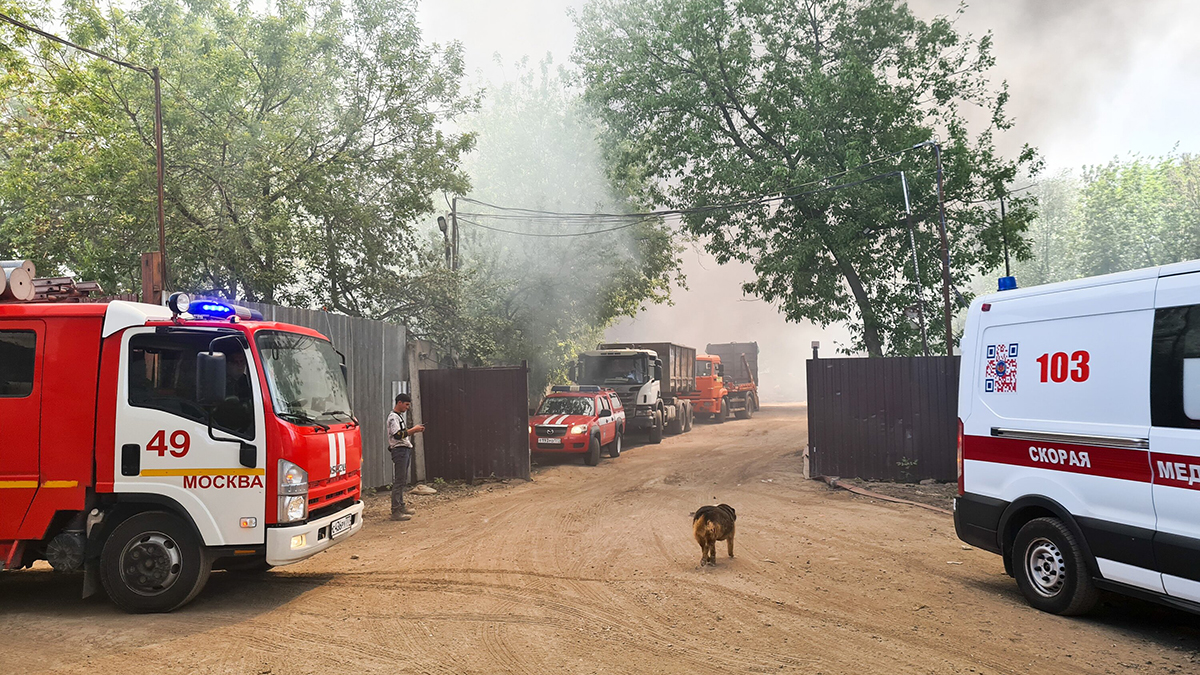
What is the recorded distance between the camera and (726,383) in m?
31.3

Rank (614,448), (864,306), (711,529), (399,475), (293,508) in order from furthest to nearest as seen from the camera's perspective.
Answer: (614,448), (864,306), (399,475), (711,529), (293,508)

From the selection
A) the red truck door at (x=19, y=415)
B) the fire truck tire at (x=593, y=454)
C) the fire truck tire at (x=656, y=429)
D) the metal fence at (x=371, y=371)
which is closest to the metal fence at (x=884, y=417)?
the fire truck tire at (x=593, y=454)

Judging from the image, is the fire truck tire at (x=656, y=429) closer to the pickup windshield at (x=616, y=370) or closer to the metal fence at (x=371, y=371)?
the pickup windshield at (x=616, y=370)

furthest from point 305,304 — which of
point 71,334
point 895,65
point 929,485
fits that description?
point 895,65

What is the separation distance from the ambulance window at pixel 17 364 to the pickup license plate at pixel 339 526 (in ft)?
8.69

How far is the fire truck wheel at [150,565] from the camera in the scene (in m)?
5.89

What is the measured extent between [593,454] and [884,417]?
6673mm

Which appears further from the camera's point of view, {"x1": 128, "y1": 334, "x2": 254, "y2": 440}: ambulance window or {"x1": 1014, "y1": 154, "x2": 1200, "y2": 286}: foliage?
{"x1": 1014, "y1": 154, "x2": 1200, "y2": 286}: foliage

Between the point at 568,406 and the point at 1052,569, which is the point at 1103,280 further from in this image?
the point at 568,406

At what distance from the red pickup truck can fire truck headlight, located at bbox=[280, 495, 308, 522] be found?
9.95m

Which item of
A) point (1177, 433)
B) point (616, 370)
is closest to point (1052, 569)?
point (1177, 433)

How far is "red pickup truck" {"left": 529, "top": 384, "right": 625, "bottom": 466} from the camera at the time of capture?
16562 mm

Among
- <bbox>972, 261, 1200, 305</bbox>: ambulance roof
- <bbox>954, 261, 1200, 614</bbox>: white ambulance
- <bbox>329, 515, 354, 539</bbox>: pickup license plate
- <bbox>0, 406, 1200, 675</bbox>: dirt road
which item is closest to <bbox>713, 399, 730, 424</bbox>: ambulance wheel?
<bbox>0, 406, 1200, 675</bbox>: dirt road

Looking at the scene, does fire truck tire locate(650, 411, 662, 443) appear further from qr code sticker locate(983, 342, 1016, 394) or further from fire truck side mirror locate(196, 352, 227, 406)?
fire truck side mirror locate(196, 352, 227, 406)
